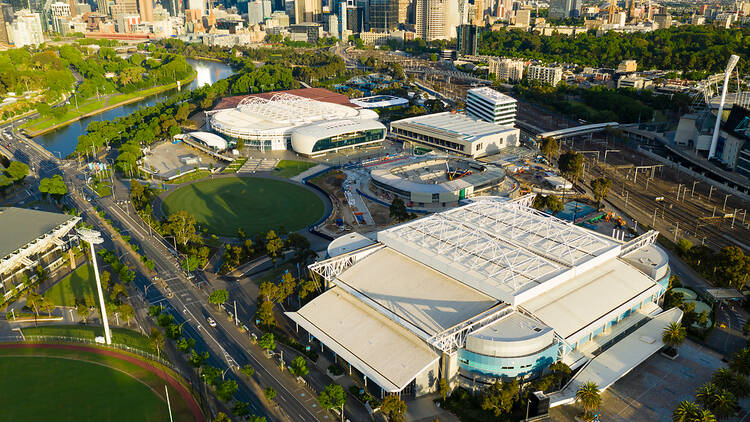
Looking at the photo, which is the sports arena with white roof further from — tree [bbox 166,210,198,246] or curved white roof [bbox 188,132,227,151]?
curved white roof [bbox 188,132,227,151]

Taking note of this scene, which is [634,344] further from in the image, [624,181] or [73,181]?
[73,181]

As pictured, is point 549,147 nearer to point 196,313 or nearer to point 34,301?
point 196,313

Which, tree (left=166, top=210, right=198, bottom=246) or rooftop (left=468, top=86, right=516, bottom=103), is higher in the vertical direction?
rooftop (left=468, top=86, right=516, bottom=103)

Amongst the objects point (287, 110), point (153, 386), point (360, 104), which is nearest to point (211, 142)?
point (287, 110)

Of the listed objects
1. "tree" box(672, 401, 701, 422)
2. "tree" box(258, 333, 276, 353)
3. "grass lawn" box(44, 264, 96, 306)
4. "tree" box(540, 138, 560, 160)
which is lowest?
"grass lawn" box(44, 264, 96, 306)

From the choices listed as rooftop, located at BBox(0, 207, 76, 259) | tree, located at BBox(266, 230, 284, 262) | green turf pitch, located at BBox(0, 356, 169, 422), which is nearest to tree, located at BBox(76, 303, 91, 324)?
green turf pitch, located at BBox(0, 356, 169, 422)

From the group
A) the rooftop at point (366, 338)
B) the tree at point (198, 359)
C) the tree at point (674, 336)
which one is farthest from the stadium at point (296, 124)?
the tree at point (674, 336)
